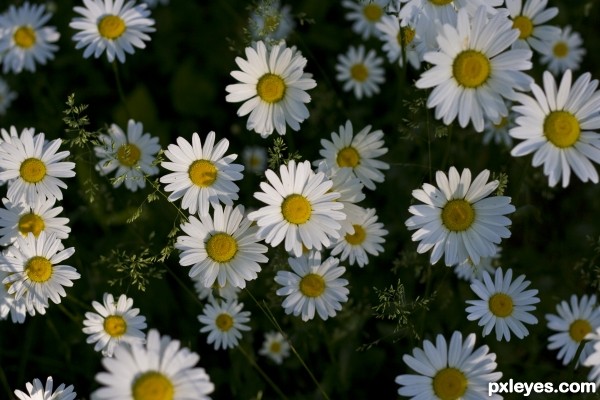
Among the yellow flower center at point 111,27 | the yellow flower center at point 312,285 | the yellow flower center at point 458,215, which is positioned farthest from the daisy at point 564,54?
the yellow flower center at point 111,27

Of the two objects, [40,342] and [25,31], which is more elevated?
[25,31]

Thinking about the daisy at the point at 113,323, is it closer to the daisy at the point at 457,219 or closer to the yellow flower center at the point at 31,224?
the yellow flower center at the point at 31,224

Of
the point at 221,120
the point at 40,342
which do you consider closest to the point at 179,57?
the point at 221,120

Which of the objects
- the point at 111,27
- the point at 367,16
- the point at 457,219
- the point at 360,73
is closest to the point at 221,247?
the point at 457,219

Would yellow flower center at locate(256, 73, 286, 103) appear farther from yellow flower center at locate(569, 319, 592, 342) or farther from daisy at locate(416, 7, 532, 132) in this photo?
yellow flower center at locate(569, 319, 592, 342)

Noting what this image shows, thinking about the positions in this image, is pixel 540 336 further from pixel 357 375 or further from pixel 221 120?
pixel 221 120
